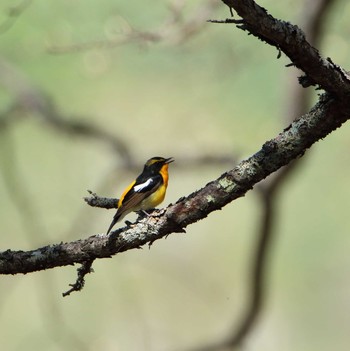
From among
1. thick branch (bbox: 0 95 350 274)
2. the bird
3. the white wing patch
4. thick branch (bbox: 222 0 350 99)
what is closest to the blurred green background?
the bird

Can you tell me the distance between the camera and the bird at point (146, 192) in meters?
4.43

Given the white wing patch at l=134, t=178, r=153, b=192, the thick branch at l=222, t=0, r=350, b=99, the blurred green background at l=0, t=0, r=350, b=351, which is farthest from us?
the blurred green background at l=0, t=0, r=350, b=351

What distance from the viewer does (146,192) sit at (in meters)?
4.77

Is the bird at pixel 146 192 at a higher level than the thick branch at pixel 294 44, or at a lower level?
higher

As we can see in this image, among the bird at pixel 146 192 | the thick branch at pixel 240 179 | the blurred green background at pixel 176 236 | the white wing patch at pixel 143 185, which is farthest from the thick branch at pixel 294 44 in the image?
the blurred green background at pixel 176 236

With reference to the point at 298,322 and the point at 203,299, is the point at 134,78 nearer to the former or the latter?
the point at 203,299

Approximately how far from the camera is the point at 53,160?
1488cm

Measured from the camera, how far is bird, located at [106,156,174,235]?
443 cm

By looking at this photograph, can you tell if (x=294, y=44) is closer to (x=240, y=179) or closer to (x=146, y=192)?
(x=240, y=179)

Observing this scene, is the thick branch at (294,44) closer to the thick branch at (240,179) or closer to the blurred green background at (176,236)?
the thick branch at (240,179)

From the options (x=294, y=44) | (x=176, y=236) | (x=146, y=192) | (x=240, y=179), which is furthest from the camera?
(x=176, y=236)

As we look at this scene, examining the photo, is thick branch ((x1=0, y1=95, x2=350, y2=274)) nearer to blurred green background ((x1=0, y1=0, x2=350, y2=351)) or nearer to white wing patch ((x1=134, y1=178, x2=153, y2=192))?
white wing patch ((x1=134, y1=178, x2=153, y2=192))

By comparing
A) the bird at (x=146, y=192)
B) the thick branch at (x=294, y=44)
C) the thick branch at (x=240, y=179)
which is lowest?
the thick branch at (x=240, y=179)

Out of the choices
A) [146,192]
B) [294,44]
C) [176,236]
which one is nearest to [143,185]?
[146,192]
